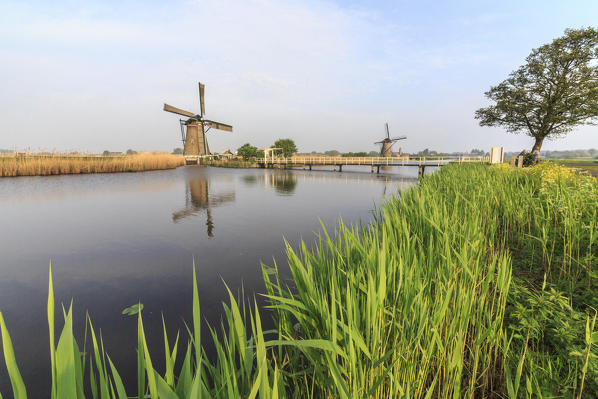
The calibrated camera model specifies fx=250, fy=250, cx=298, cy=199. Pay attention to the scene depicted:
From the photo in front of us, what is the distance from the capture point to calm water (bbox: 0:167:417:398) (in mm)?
3775

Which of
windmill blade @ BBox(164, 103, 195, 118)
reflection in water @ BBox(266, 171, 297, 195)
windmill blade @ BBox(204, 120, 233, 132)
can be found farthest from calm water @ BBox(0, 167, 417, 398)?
windmill blade @ BBox(204, 120, 233, 132)

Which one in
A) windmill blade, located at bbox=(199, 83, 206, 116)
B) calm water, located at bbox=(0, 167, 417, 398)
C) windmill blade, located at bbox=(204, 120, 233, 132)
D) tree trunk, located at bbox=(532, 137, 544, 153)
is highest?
windmill blade, located at bbox=(199, 83, 206, 116)

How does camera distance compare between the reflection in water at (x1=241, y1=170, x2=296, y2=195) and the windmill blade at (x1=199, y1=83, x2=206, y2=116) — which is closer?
the reflection in water at (x1=241, y1=170, x2=296, y2=195)

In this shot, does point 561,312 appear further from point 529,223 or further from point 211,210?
point 211,210

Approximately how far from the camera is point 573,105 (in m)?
25.4

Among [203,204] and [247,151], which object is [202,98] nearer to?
[247,151]

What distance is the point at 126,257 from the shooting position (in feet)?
20.5

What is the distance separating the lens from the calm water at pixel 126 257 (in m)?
3.78

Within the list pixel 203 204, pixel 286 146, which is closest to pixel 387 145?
pixel 286 146

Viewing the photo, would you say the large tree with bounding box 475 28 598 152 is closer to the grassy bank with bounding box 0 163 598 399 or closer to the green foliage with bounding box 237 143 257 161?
the grassy bank with bounding box 0 163 598 399

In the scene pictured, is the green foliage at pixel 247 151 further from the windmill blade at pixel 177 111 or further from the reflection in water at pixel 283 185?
the reflection in water at pixel 283 185

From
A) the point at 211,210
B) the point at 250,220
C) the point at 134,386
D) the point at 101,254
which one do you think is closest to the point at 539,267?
the point at 134,386

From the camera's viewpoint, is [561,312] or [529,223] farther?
[529,223]

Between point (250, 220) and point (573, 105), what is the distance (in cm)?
3515
